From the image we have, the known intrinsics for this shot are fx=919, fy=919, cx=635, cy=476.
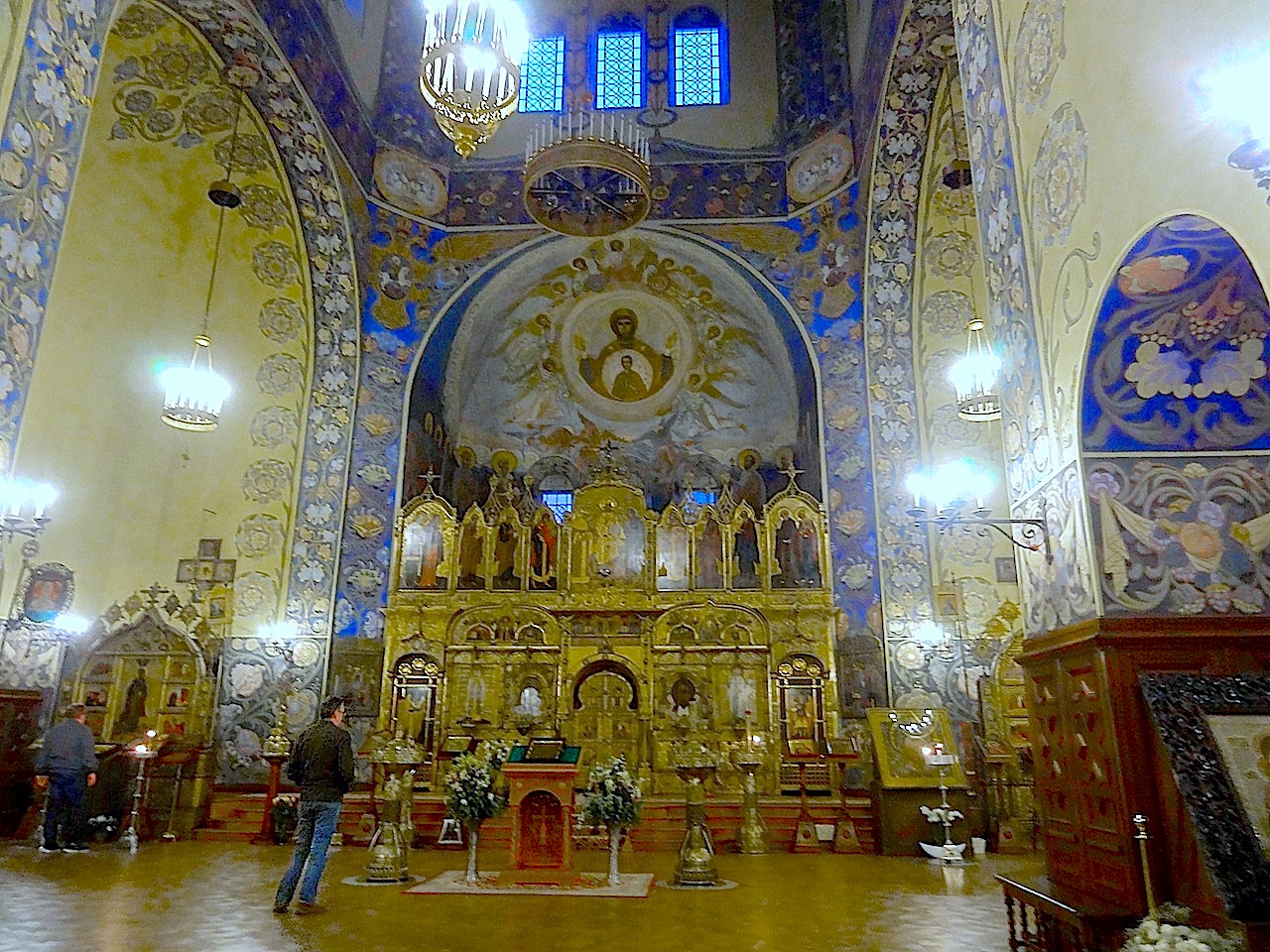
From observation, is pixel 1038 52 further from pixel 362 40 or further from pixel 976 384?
pixel 362 40

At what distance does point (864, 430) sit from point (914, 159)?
4.01 m

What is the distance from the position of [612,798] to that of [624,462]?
372 inches

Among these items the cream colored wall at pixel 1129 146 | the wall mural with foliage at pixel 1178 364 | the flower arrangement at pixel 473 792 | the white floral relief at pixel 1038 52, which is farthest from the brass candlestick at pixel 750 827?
the white floral relief at pixel 1038 52

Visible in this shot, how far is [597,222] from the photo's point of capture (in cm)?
1235

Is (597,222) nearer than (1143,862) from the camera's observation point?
No

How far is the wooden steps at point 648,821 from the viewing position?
10992 mm

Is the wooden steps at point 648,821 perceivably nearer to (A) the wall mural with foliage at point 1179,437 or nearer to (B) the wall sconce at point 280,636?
(B) the wall sconce at point 280,636

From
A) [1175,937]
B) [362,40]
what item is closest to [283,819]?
[1175,937]

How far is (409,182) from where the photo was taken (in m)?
15.4

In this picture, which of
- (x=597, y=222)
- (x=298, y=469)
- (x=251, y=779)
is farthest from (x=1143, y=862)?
(x=298, y=469)

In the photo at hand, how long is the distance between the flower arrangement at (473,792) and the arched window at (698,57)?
488 inches

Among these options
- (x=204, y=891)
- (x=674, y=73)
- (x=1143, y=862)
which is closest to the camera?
(x=1143, y=862)

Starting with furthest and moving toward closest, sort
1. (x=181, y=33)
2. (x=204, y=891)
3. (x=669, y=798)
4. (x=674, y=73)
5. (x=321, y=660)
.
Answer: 1. (x=674, y=73)
2. (x=321, y=660)
3. (x=669, y=798)
4. (x=181, y=33)
5. (x=204, y=891)

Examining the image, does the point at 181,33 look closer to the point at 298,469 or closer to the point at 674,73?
the point at 298,469
